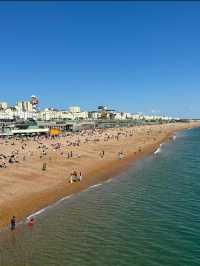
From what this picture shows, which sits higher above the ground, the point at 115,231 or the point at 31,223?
the point at 31,223

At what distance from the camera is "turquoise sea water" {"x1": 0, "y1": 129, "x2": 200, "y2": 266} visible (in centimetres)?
2006

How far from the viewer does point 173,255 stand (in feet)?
66.8

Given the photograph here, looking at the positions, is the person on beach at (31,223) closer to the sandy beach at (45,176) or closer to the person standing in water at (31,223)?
the person standing in water at (31,223)

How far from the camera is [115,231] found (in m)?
24.1

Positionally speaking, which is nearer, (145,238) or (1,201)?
(145,238)

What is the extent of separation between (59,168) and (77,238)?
23456 millimetres

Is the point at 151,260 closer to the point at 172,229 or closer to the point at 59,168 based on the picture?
the point at 172,229

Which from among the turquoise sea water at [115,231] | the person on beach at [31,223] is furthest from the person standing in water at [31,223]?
the turquoise sea water at [115,231]

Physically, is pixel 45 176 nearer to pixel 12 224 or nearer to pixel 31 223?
pixel 31 223

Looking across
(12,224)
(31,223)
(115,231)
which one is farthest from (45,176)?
(115,231)

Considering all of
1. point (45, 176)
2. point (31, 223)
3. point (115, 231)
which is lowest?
point (115, 231)

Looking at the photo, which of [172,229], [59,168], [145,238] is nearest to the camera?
[145,238]

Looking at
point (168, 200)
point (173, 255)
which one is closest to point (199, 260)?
point (173, 255)

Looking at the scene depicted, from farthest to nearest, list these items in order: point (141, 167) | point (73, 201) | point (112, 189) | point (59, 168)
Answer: point (141, 167)
point (59, 168)
point (112, 189)
point (73, 201)
